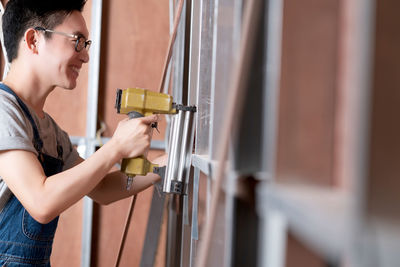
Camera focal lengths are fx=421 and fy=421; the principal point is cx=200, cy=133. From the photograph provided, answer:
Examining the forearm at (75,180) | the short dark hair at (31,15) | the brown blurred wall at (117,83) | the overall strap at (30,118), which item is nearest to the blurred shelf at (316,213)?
the forearm at (75,180)

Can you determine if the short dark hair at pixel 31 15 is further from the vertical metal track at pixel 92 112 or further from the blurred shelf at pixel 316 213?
the blurred shelf at pixel 316 213

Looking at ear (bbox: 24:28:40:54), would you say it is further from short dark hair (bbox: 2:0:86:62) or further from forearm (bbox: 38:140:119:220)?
forearm (bbox: 38:140:119:220)

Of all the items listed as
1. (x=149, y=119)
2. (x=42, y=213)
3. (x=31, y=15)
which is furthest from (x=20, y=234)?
(x=31, y=15)

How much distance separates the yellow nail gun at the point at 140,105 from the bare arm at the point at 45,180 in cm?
7

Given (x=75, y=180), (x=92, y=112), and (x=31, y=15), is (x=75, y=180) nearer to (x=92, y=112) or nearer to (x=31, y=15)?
(x=31, y=15)

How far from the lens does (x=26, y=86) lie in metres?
1.21

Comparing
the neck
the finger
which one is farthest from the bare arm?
the neck

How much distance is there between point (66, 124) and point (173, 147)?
1044 millimetres

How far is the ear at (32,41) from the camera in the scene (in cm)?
120

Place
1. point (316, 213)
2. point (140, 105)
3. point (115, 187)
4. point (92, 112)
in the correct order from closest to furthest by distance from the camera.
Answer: point (316, 213) → point (140, 105) → point (115, 187) → point (92, 112)

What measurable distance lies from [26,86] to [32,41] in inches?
5.1

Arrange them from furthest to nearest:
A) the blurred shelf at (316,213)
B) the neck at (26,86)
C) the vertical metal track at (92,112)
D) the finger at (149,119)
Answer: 1. the vertical metal track at (92,112)
2. the neck at (26,86)
3. the finger at (149,119)
4. the blurred shelf at (316,213)

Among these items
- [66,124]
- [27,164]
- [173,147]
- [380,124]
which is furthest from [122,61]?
[380,124]

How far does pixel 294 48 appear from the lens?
375 millimetres
